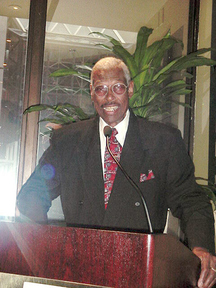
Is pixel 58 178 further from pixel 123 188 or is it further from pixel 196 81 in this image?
pixel 196 81

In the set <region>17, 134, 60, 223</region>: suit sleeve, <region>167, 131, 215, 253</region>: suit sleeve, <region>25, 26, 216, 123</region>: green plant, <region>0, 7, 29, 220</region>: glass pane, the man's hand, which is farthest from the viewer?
<region>0, 7, 29, 220</region>: glass pane

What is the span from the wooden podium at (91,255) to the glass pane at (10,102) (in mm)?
2342

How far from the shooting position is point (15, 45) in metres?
3.27

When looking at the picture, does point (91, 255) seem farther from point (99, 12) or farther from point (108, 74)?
point (99, 12)

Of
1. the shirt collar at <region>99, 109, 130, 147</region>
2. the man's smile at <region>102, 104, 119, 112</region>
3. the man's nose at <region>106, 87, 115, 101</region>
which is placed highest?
the man's nose at <region>106, 87, 115, 101</region>

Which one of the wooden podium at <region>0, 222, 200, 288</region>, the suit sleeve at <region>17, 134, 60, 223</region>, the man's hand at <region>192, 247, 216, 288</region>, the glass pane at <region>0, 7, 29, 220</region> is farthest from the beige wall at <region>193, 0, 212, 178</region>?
the wooden podium at <region>0, 222, 200, 288</region>

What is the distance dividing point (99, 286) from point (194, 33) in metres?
3.08

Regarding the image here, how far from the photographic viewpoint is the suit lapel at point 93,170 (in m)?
1.68

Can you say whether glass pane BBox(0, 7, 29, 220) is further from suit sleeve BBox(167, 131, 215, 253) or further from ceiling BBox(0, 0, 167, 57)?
suit sleeve BBox(167, 131, 215, 253)

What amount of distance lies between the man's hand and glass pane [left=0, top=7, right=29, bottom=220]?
2.19 metres

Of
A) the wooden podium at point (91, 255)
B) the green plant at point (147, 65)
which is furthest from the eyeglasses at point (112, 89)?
the wooden podium at point (91, 255)

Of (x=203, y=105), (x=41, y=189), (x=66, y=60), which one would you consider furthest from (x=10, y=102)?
(x=41, y=189)

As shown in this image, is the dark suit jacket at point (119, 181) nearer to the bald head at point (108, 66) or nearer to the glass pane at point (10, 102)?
the bald head at point (108, 66)

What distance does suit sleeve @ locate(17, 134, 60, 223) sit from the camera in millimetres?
1562
